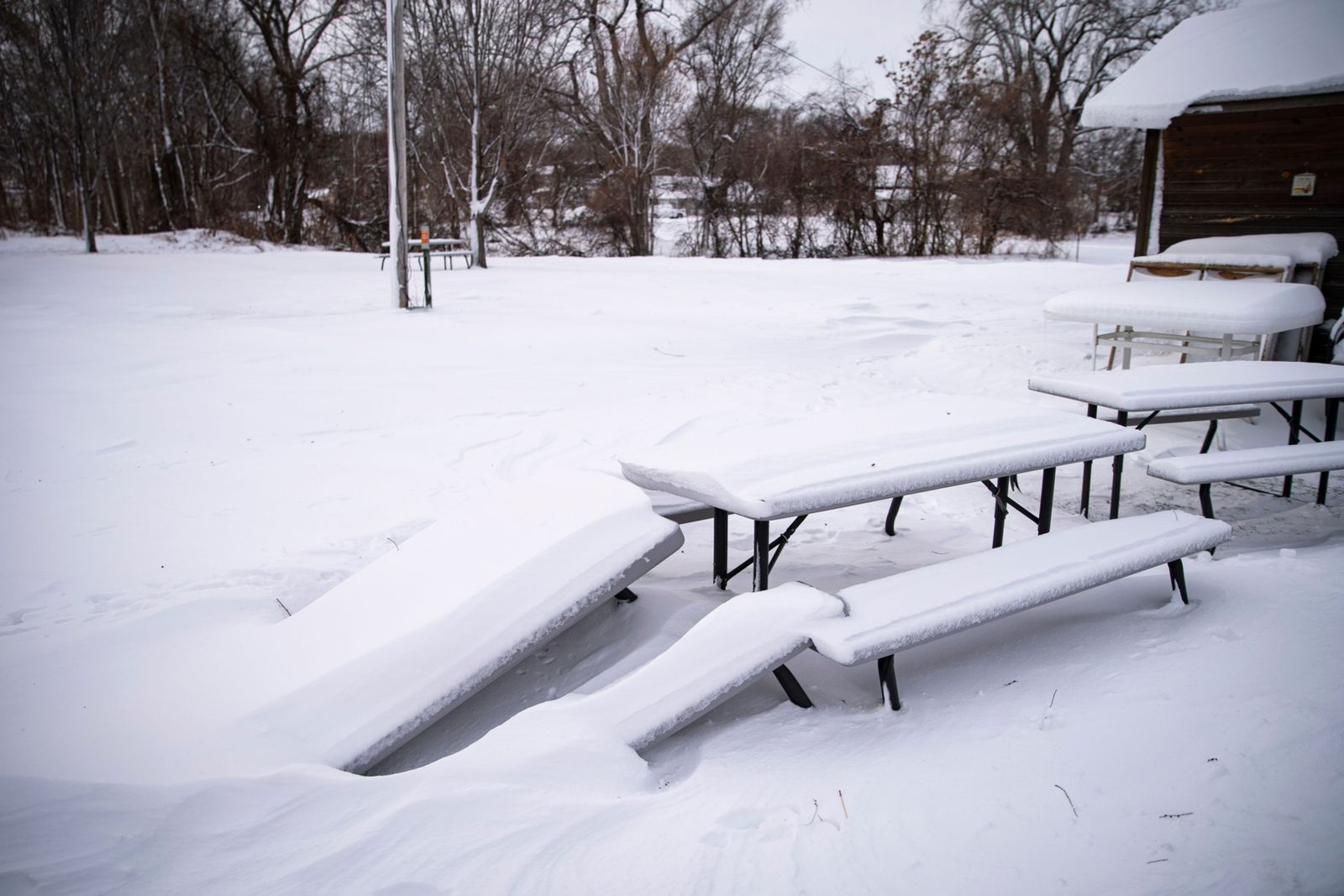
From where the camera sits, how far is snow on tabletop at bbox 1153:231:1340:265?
756 cm

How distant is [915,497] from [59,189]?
23098mm

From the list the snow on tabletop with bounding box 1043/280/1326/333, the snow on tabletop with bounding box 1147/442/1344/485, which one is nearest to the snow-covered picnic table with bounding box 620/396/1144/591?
the snow on tabletop with bounding box 1147/442/1344/485

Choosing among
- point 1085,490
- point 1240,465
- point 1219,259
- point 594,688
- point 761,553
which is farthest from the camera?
point 1219,259

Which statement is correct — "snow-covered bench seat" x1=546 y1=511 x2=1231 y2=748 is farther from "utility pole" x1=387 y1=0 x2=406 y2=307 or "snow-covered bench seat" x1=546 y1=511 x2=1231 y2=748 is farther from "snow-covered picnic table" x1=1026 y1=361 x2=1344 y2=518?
"utility pole" x1=387 y1=0 x2=406 y2=307

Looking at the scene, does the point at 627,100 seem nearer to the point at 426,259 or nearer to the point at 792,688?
the point at 426,259

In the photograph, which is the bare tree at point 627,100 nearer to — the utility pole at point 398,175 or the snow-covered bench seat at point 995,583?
the utility pole at point 398,175

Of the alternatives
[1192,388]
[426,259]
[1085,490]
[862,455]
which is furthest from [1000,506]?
[426,259]

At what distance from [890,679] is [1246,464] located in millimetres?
2650

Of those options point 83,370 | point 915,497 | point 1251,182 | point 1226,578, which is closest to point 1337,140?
point 1251,182

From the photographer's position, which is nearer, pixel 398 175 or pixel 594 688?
pixel 594 688

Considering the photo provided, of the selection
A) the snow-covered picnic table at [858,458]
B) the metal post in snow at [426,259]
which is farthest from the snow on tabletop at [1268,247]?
the metal post in snow at [426,259]

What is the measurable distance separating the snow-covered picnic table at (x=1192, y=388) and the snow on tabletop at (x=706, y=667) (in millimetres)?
2436

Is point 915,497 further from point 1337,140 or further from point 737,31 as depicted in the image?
point 737,31

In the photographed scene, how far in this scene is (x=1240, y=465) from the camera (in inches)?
155
